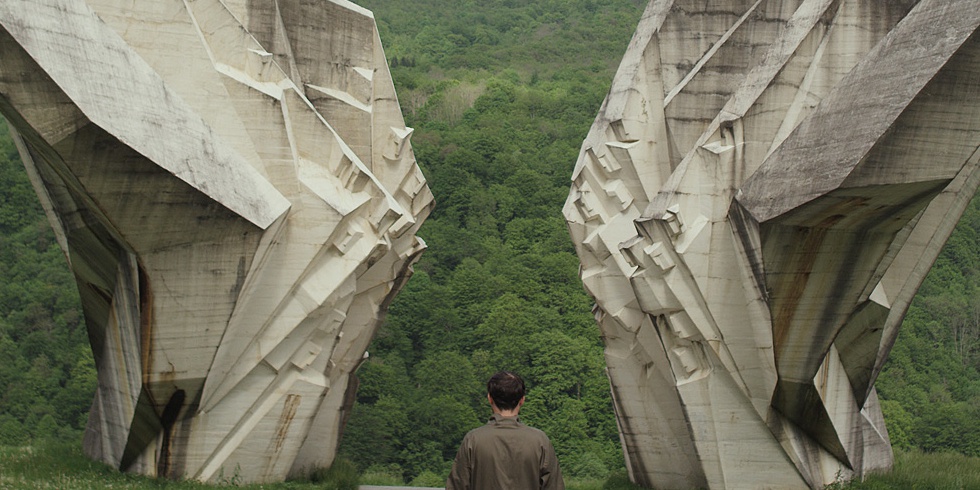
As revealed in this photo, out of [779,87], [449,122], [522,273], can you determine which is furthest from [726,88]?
[449,122]

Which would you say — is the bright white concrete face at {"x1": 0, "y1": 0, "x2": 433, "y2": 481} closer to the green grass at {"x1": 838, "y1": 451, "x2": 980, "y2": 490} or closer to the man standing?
the green grass at {"x1": 838, "y1": 451, "x2": 980, "y2": 490}

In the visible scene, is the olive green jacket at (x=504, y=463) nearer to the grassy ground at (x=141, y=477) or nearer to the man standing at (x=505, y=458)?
the man standing at (x=505, y=458)

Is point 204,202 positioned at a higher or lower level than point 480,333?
higher

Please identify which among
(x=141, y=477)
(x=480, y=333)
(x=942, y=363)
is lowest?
(x=942, y=363)

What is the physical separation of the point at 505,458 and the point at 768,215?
8896 millimetres

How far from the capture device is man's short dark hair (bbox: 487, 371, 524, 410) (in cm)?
703

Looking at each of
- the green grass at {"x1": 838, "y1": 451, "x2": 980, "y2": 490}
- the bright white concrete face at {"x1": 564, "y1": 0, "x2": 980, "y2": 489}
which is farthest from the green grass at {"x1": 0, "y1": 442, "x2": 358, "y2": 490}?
the green grass at {"x1": 838, "y1": 451, "x2": 980, "y2": 490}

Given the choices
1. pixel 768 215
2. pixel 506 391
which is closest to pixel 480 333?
pixel 768 215

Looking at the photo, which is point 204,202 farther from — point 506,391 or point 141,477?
point 506,391

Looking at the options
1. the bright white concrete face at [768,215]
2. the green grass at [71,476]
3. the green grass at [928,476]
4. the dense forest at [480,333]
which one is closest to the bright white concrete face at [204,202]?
the green grass at [71,476]

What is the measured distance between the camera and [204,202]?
51.3ft

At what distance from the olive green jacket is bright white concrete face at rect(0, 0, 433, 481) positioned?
28.2ft

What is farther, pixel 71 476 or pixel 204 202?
pixel 71 476

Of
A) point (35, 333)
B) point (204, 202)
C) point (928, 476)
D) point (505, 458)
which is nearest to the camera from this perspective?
point (505, 458)
